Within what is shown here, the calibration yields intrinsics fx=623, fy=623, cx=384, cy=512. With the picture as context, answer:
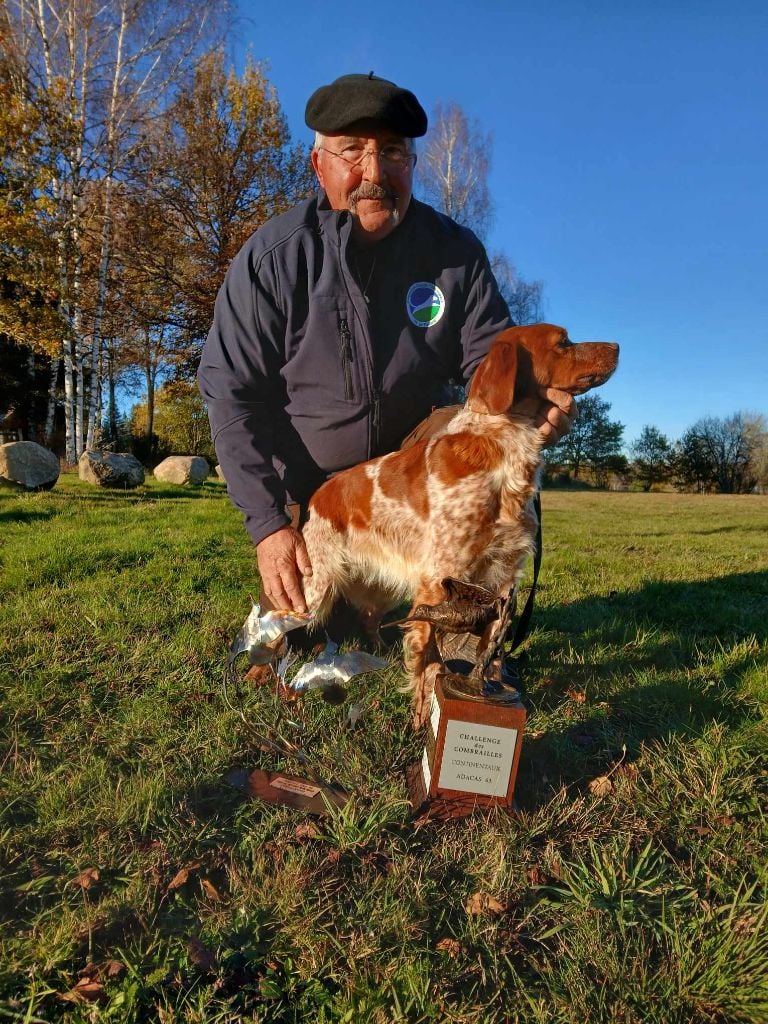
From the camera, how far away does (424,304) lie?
3.23 meters

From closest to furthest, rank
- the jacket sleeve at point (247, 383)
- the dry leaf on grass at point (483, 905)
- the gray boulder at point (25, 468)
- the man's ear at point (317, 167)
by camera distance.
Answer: the dry leaf on grass at point (483, 905), the jacket sleeve at point (247, 383), the man's ear at point (317, 167), the gray boulder at point (25, 468)

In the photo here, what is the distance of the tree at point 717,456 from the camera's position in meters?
42.4

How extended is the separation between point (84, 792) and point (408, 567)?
1.64 meters

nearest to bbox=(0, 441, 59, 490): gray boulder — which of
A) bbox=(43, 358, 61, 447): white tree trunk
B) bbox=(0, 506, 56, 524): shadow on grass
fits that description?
Answer: bbox=(0, 506, 56, 524): shadow on grass

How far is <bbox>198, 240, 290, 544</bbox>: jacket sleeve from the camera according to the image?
9.49 feet

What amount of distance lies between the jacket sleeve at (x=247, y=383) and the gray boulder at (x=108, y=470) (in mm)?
8532

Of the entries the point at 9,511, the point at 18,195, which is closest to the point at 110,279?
the point at 18,195

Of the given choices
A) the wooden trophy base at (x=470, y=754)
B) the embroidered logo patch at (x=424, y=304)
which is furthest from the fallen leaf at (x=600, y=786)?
the embroidered logo patch at (x=424, y=304)

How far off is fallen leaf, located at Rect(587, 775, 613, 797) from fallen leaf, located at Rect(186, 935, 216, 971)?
1.33 m

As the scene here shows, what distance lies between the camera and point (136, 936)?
1.55 m

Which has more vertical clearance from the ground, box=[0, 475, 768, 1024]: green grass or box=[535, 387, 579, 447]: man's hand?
box=[535, 387, 579, 447]: man's hand

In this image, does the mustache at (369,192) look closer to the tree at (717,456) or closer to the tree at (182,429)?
the tree at (182,429)

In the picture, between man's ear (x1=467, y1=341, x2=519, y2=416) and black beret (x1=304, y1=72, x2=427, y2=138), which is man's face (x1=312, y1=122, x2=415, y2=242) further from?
man's ear (x1=467, y1=341, x2=519, y2=416)

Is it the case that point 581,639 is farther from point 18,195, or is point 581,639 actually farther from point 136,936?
point 18,195
